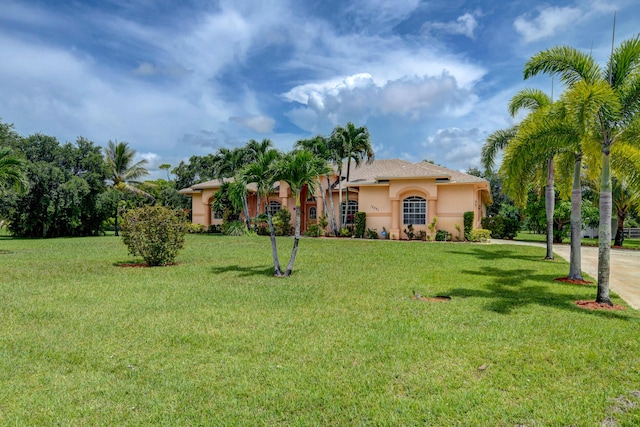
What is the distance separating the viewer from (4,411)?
3.95 metres

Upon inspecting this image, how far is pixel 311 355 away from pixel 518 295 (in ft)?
20.5

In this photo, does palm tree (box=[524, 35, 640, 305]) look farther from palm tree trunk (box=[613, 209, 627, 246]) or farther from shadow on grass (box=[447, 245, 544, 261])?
palm tree trunk (box=[613, 209, 627, 246])

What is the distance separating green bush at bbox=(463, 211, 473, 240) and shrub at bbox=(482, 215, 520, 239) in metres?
6.07

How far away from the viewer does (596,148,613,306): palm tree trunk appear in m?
8.24

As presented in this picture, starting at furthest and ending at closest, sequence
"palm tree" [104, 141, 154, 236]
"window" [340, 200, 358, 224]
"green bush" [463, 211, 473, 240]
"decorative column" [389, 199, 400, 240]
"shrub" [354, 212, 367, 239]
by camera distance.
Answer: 1. "palm tree" [104, 141, 154, 236]
2. "window" [340, 200, 358, 224]
3. "shrub" [354, 212, 367, 239]
4. "decorative column" [389, 199, 400, 240]
5. "green bush" [463, 211, 473, 240]

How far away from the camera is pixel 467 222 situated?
81.6ft

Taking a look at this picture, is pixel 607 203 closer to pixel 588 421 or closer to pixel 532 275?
pixel 532 275

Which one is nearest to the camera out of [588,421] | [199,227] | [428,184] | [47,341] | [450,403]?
[588,421]

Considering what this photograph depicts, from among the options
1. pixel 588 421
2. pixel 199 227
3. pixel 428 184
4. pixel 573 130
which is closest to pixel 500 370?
pixel 588 421

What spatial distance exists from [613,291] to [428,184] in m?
16.2

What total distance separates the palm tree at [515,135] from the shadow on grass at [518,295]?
12.5 feet

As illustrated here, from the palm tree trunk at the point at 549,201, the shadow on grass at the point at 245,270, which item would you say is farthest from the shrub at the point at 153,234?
the palm tree trunk at the point at 549,201

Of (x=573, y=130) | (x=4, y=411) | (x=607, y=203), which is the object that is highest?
(x=573, y=130)

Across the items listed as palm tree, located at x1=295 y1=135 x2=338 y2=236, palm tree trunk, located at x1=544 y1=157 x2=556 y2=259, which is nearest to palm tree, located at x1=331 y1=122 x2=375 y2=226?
palm tree, located at x1=295 y1=135 x2=338 y2=236
